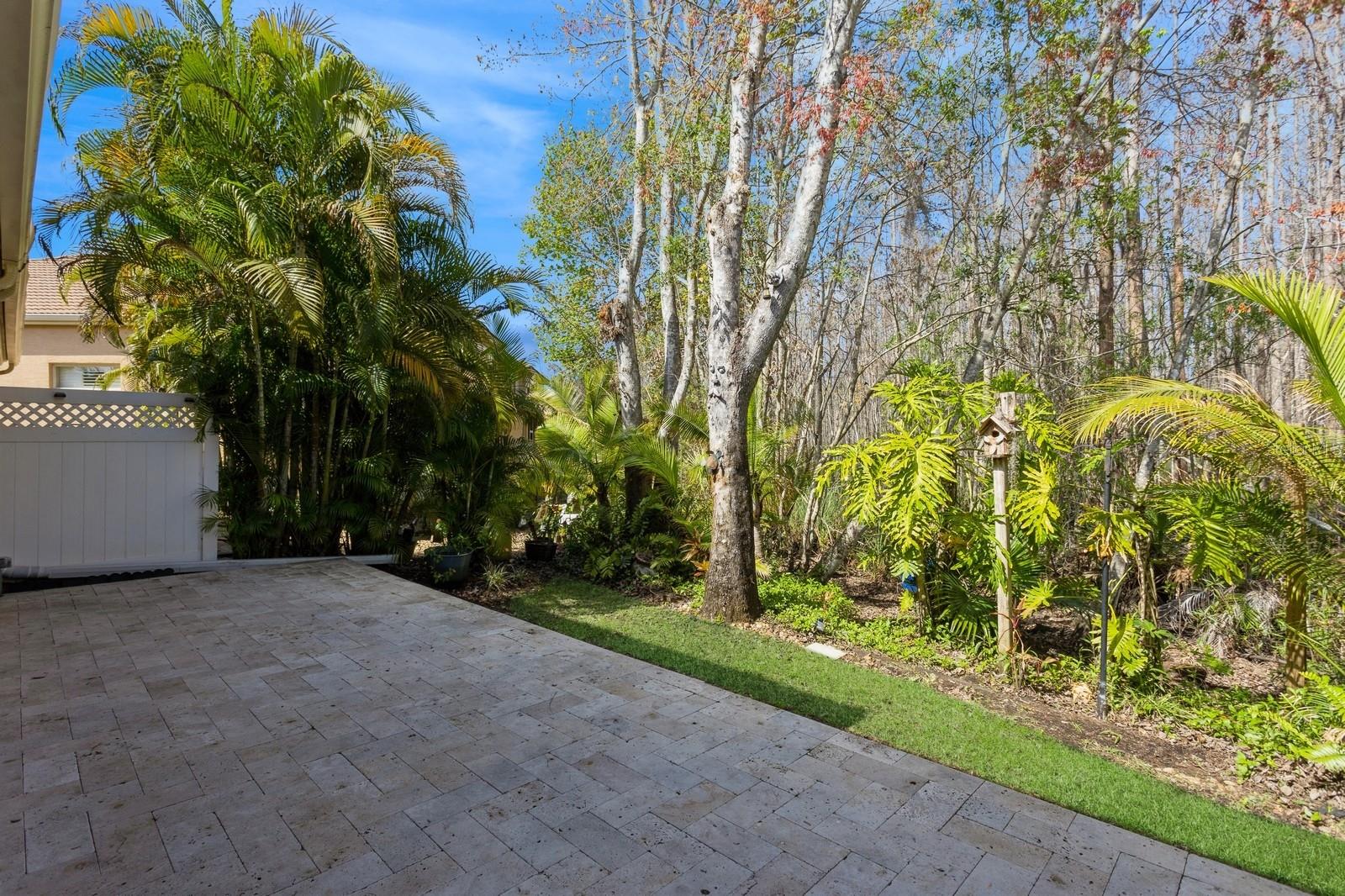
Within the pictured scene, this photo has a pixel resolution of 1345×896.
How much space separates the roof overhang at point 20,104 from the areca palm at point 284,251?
4.72ft

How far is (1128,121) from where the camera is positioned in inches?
267

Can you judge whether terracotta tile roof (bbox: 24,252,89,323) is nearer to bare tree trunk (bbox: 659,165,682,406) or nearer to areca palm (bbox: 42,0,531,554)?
areca palm (bbox: 42,0,531,554)

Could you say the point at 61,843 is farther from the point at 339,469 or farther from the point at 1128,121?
the point at 1128,121

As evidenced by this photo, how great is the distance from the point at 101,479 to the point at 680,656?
566 centimetres

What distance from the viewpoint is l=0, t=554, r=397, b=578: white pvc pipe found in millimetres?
6250

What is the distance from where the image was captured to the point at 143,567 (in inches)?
260

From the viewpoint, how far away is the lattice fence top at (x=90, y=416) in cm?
620

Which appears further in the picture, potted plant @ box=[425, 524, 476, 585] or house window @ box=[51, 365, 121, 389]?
house window @ box=[51, 365, 121, 389]

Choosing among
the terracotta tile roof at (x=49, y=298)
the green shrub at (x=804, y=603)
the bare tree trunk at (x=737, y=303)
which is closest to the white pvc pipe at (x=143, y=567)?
the bare tree trunk at (x=737, y=303)

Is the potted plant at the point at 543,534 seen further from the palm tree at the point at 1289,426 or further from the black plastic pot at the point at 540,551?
the palm tree at the point at 1289,426

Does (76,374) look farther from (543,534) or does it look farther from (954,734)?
(954,734)

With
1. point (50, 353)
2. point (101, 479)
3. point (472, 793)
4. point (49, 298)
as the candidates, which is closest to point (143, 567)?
point (101, 479)

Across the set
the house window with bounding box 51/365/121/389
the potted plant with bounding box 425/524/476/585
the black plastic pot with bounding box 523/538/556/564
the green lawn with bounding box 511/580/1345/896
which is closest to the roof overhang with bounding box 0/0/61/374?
the potted plant with bounding box 425/524/476/585

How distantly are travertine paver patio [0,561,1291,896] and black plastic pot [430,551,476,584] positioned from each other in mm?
2774
